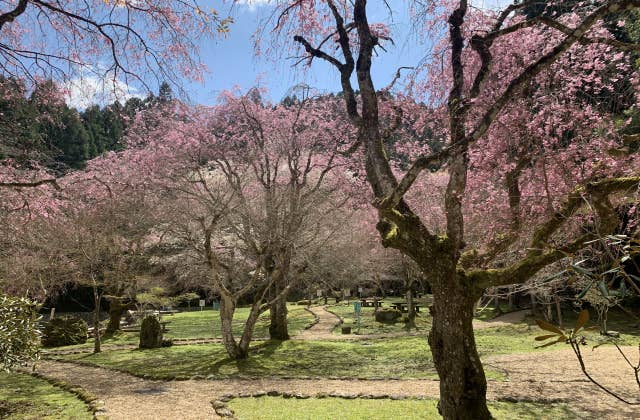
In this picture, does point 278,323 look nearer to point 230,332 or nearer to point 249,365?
point 230,332

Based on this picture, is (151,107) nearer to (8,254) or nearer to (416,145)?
(8,254)

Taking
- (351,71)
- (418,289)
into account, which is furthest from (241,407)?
(418,289)

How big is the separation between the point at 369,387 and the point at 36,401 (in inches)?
241

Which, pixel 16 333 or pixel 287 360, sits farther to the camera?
pixel 287 360

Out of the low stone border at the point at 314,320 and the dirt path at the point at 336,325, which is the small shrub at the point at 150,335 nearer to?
the dirt path at the point at 336,325

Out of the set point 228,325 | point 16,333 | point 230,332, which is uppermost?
point 16,333

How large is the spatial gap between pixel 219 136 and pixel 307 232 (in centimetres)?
438

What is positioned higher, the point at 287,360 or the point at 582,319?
the point at 582,319

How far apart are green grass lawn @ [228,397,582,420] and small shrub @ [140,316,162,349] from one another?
7.74 meters

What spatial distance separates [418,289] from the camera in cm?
4112

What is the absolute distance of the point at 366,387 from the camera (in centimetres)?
892

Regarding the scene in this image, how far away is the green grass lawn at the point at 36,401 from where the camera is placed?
7.16 meters

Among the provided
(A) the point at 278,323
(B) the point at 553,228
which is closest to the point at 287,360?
(A) the point at 278,323

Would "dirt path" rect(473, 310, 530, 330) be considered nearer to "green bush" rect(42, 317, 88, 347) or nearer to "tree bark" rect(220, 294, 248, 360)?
"tree bark" rect(220, 294, 248, 360)
